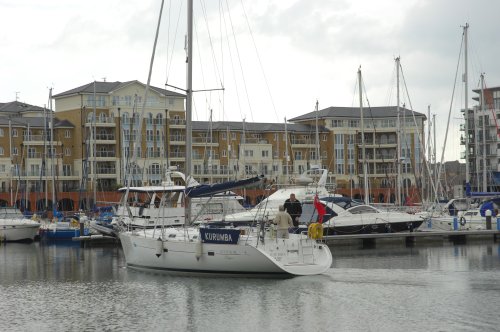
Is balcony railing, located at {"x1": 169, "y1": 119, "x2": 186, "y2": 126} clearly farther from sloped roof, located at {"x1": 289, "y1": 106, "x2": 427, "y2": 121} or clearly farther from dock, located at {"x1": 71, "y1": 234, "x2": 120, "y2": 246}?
dock, located at {"x1": 71, "y1": 234, "x2": 120, "y2": 246}

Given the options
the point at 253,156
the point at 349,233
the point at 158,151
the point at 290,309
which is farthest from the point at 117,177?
the point at 290,309

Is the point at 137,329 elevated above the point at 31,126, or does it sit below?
below

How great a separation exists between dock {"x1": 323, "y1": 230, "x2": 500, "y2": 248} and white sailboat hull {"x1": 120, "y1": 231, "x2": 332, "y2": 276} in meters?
15.6

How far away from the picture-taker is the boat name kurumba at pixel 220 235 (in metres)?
31.8

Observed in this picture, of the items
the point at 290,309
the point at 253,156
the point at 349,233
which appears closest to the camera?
the point at 290,309

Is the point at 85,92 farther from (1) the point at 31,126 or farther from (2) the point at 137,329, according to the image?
(2) the point at 137,329

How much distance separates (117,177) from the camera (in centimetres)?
10956

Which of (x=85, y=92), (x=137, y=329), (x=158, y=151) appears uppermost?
(x=85, y=92)

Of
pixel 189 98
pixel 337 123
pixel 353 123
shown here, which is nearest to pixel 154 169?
pixel 337 123

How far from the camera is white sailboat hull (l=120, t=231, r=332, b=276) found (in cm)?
3206

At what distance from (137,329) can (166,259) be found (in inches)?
427

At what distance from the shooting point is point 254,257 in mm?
31984

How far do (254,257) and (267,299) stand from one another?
12.5 feet

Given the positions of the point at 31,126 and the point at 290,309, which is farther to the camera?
the point at 31,126
